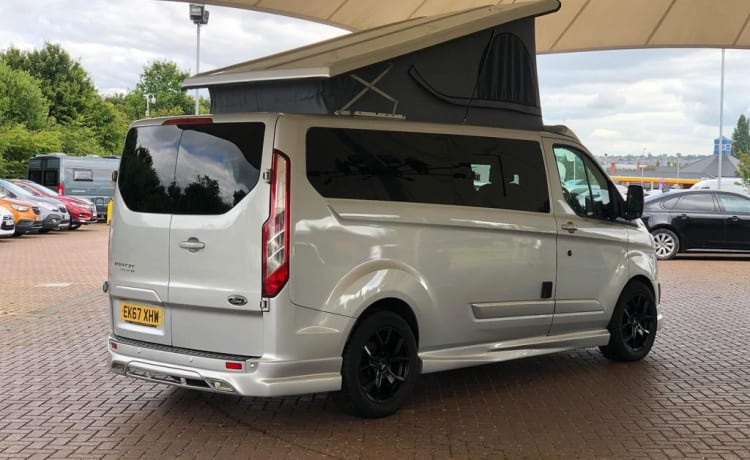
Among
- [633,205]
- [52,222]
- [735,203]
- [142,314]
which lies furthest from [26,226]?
[633,205]

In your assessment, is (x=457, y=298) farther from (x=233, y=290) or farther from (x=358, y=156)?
(x=233, y=290)

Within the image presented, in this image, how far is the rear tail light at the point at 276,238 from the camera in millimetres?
4980

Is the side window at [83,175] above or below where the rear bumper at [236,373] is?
above

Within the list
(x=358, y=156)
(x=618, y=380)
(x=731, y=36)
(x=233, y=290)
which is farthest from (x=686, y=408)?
(x=731, y=36)

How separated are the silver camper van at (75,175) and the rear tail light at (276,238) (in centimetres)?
3179

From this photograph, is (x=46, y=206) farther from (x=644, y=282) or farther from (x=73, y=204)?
(x=644, y=282)

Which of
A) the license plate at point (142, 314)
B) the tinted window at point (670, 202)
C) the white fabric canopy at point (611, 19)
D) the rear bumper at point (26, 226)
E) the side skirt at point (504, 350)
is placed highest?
the white fabric canopy at point (611, 19)

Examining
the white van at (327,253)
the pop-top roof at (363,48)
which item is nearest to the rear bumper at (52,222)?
the pop-top roof at (363,48)

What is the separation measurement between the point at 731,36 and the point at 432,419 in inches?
553

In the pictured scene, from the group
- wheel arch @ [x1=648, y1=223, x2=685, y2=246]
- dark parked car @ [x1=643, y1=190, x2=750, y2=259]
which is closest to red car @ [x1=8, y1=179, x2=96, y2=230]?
wheel arch @ [x1=648, y1=223, x2=685, y2=246]

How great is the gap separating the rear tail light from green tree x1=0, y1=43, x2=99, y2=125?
54.5m

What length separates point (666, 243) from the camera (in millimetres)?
18359

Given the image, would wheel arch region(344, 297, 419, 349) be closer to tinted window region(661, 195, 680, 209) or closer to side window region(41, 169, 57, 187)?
tinted window region(661, 195, 680, 209)

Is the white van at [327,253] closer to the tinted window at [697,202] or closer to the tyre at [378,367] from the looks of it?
the tyre at [378,367]
